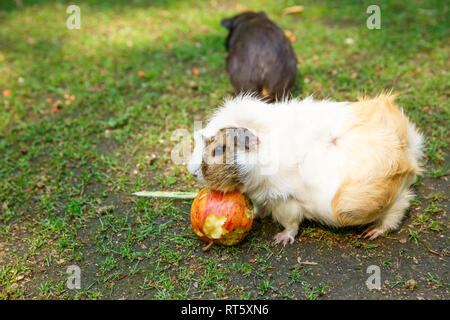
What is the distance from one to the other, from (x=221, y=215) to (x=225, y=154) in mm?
390

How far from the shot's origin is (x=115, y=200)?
3.32 meters

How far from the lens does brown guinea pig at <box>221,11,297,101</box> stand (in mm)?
3750

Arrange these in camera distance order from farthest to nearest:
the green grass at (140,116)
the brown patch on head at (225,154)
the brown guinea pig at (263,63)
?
the brown guinea pig at (263,63) → the green grass at (140,116) → the brown patch on head at (225,154)

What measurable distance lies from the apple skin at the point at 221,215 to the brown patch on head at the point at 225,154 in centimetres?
11

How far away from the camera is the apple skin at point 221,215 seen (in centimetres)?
258

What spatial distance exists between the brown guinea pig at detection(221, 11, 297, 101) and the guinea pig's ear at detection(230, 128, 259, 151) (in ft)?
4.00

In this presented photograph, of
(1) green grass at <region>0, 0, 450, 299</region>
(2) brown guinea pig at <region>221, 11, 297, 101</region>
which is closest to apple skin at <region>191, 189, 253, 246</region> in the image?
(1) green grass at <region>0, 0, 450, 299</region>

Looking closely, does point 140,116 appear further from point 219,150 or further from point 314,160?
point 314,160

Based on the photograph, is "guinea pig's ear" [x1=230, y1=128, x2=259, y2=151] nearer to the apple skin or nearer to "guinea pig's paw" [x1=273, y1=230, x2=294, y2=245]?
the apple skin

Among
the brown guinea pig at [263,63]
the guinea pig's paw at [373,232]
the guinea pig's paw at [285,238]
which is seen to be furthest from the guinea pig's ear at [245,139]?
the brown guinea pig at [263,63]

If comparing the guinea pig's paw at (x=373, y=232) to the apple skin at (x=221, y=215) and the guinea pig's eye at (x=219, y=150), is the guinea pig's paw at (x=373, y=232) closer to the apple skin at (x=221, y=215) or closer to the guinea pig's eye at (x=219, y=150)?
the apple skin at (x=221, y=215)

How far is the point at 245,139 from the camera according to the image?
2502mm

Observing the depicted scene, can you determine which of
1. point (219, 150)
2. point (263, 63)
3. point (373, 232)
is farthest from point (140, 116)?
point (373, 232)
